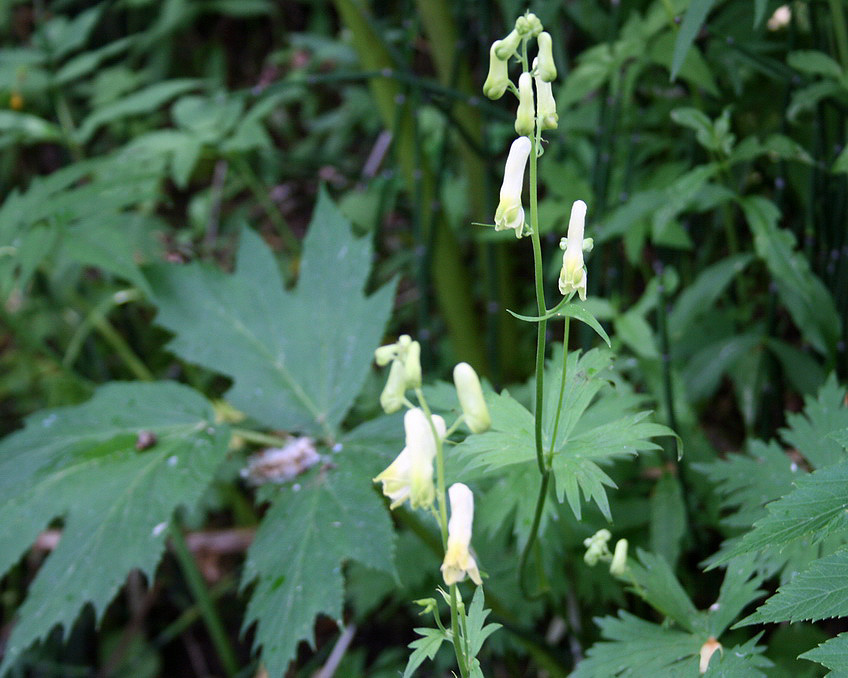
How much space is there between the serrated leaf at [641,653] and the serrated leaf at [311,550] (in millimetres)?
377

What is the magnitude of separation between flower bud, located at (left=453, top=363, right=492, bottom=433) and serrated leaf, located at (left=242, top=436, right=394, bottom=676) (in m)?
0.56

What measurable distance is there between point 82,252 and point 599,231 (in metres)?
1.25

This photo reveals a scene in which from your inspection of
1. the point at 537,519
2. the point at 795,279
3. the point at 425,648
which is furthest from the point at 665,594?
the point at 795,279

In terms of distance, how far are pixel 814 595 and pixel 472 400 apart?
443 millimetres

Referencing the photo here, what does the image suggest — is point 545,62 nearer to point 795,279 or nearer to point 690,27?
point 690,27

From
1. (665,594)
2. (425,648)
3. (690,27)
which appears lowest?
(665,594)

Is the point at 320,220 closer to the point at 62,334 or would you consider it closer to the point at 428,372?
the point at 428,372

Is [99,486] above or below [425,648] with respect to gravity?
below

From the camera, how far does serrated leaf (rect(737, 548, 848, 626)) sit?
825 mm

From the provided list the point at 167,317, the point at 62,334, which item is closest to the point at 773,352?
the point at 167,317

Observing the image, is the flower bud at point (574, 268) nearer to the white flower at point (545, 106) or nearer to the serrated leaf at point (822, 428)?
the white flower at point (545, 106)

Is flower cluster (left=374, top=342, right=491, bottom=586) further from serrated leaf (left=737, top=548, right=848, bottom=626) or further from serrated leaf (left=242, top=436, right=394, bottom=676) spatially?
serrated leaf (left=242, top=436, right=394, bottom=676)

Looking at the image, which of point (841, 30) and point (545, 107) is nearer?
point (545, 107)

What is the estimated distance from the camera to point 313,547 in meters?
1.36
